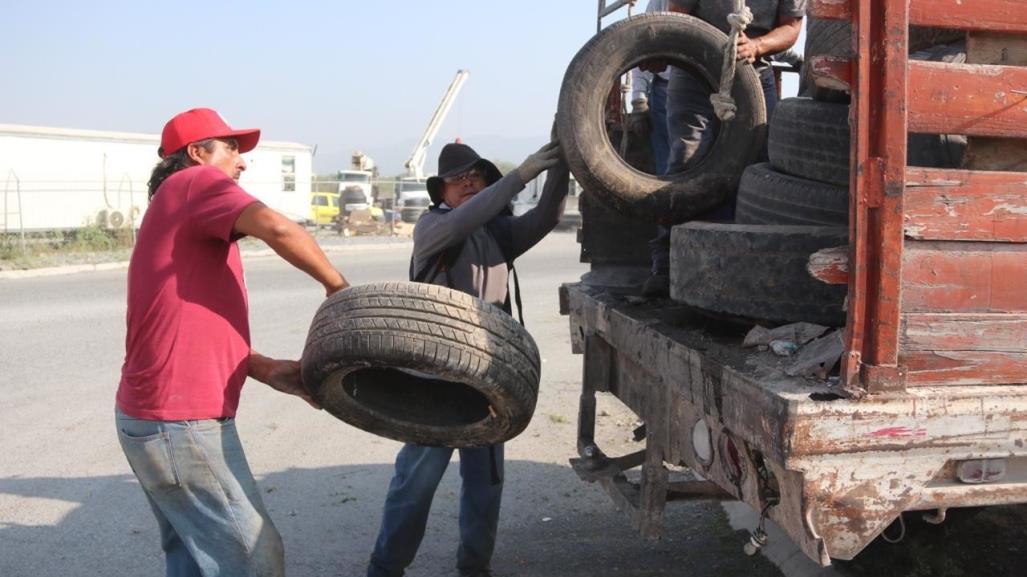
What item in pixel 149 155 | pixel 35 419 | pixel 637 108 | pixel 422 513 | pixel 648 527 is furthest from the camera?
pixel 149 155

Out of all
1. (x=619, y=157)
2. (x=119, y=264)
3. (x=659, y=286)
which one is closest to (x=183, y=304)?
(x=619, y=157)

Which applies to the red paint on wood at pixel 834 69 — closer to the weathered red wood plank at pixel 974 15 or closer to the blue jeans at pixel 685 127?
the weathered red wood plank at pixel 974 15

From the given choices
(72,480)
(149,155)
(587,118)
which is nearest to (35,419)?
(72,480)

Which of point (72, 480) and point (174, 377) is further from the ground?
point (174, 377)

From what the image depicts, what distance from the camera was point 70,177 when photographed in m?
25.2

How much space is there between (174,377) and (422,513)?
5.04ft

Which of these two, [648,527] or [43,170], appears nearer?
[648,527]

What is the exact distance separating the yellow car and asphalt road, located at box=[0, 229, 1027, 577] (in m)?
24.6

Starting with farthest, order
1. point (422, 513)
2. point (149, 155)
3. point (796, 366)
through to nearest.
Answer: point (149, 155), point (422, 513), point (796, 366)

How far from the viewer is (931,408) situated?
8.45 feet

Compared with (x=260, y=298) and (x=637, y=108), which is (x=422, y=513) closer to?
(x=637, y=108)

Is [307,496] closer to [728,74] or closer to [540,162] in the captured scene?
[540,162]

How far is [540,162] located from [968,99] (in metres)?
1.93

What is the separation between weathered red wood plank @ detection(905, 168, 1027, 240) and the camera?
2635mm
